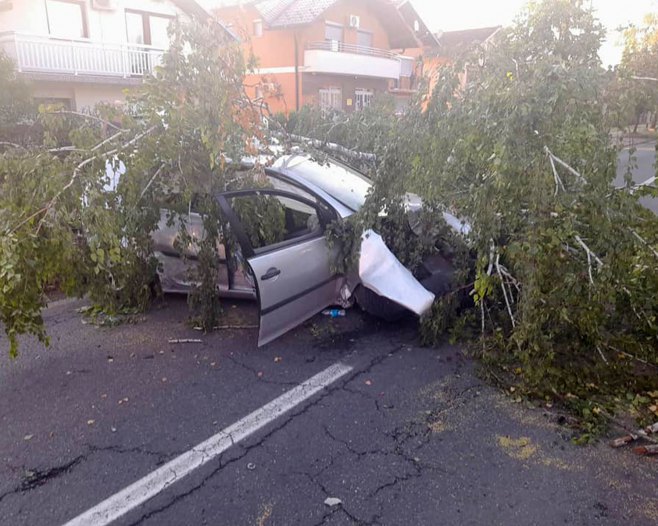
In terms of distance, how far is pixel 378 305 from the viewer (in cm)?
484

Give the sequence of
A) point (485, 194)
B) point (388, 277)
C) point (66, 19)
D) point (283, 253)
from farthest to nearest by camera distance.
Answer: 1. point (66, 19)
2. point (388, 277)
3. point (283, 253)
4. point (485, 194)

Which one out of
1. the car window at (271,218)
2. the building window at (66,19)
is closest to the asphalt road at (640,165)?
the car window at (271,218)

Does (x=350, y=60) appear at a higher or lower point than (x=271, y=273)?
higher

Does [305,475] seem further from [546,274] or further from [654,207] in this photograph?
[654,207]

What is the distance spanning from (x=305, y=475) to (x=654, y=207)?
9.48 metres

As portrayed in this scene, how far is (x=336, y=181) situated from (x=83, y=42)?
595 inches

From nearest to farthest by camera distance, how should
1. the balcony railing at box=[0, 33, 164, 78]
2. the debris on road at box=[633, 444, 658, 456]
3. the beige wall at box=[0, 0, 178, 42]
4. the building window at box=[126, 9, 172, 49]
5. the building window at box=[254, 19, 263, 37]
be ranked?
the debris on road at box=[633, 444, 658, 456], the balcony railing at box=[0, 33, 164, 78], the beige wall at box=[0, 0, 178, 42], the building window at box=[126, 9, 172, 49], the building window at box=[254, 19, 263, 37]

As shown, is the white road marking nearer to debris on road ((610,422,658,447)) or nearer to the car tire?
the car tire

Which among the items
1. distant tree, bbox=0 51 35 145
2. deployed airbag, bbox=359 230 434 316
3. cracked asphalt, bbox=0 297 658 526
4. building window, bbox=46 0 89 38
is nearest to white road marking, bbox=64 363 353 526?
cracked asphalt, bbox=0 297 658 526

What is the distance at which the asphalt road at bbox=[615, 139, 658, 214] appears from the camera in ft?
12.9

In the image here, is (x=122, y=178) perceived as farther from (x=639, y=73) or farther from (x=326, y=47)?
(x=326, y=47)

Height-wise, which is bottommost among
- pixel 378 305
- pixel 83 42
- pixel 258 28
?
pixel 378 305

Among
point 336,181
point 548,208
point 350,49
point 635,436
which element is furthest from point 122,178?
point 350,49

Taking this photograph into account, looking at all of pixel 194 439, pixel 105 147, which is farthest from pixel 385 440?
pixel 105 147
